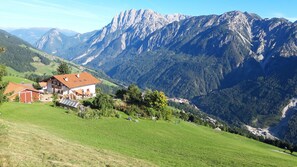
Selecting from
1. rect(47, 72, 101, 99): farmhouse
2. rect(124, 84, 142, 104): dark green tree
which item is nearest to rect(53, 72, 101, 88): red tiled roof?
rect(47, 72, 101, 99): farmhouse

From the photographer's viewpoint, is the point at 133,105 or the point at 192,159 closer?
the point at 192,159

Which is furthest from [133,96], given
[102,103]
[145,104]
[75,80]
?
[102,103]

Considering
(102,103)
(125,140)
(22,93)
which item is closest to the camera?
(125,140)

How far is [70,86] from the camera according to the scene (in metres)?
98.0

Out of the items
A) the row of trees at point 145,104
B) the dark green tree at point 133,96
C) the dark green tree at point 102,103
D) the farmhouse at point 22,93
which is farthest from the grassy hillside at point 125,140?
the dark green tree at point 133,96

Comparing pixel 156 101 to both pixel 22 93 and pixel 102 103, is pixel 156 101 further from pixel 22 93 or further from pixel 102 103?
pixel 22 93

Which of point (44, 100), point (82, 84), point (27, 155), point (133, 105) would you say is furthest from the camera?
point (82, 84)

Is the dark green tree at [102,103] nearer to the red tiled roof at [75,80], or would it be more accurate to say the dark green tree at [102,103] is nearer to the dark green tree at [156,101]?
the dark green tree at [156,101]

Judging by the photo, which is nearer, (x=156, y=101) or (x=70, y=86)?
(x=156, y=101)

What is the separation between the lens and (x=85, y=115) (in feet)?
236

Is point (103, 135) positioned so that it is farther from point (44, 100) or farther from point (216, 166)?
point (44, 100)

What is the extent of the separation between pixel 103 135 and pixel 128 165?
22.0 m

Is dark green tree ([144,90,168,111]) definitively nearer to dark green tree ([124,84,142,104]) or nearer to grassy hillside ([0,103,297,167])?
dark green tree ([124,84,142,104])

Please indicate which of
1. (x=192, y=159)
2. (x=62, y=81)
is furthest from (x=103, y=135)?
(x=62, y=81)
